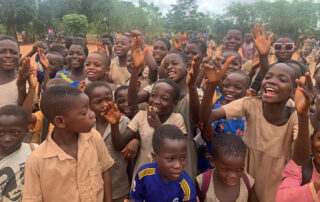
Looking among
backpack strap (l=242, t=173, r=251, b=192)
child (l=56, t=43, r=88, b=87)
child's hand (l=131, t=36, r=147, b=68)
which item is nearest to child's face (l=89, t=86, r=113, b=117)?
child's hand (l=131, t=36, r=147, b=68)

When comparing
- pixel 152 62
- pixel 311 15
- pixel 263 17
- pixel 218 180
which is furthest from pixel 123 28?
pixel 218 180

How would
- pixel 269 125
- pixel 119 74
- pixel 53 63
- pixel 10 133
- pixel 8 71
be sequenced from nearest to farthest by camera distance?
pixel 10 133, pixel 269 125, pixel 8 71, pixel 119 74, pixel 53 63

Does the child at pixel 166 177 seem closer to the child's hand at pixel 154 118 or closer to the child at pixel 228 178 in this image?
the child at pixel 228 178

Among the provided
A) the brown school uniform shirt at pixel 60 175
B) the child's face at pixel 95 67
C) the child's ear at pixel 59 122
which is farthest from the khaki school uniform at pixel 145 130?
the child's face at pixel 95 67

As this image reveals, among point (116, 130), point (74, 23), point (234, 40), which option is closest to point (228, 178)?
point (116, 130)

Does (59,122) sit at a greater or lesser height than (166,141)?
greater

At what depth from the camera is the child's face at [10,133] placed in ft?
6.40

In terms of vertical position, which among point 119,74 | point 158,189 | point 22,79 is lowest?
point 158,189

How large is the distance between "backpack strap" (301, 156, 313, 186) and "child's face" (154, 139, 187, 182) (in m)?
0.83

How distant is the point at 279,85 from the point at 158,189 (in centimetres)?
127

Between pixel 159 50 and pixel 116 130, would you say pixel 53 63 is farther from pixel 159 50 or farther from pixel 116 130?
pixel 116 130

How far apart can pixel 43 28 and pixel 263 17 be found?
2741cm

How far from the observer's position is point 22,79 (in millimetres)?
2600

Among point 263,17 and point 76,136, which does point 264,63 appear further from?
point 263,17
